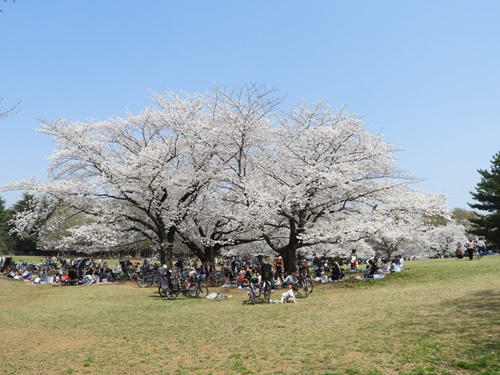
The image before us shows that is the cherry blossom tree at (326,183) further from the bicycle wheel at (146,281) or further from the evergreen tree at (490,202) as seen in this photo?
the evergreen tree at (490,202)

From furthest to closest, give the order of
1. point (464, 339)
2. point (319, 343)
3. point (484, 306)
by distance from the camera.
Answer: point (484, 306) → point (319, 343) → point (464, 339)

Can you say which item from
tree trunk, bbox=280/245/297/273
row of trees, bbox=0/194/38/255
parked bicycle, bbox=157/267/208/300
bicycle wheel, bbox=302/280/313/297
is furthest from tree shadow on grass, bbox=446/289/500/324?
row of trees, bbox=0/194/38/255

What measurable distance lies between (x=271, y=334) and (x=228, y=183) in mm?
16047

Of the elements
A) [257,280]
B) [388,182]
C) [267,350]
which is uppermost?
[388,182]

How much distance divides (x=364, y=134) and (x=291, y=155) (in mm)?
4328

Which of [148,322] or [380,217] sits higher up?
[380,217]

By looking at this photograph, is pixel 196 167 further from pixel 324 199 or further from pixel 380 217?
pixel 380 217

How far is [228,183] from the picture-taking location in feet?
82.7

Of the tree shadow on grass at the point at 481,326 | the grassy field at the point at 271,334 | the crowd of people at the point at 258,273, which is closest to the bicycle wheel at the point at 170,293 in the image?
the grassy field at the point at 271,334

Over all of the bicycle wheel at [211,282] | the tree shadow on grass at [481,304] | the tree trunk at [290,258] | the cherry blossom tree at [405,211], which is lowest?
the tree shadow on grass at [481,304]

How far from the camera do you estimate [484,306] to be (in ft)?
35.8

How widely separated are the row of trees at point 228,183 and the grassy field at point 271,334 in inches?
207

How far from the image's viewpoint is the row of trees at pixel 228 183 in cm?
2108

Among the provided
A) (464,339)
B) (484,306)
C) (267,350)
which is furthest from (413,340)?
(484,306)
